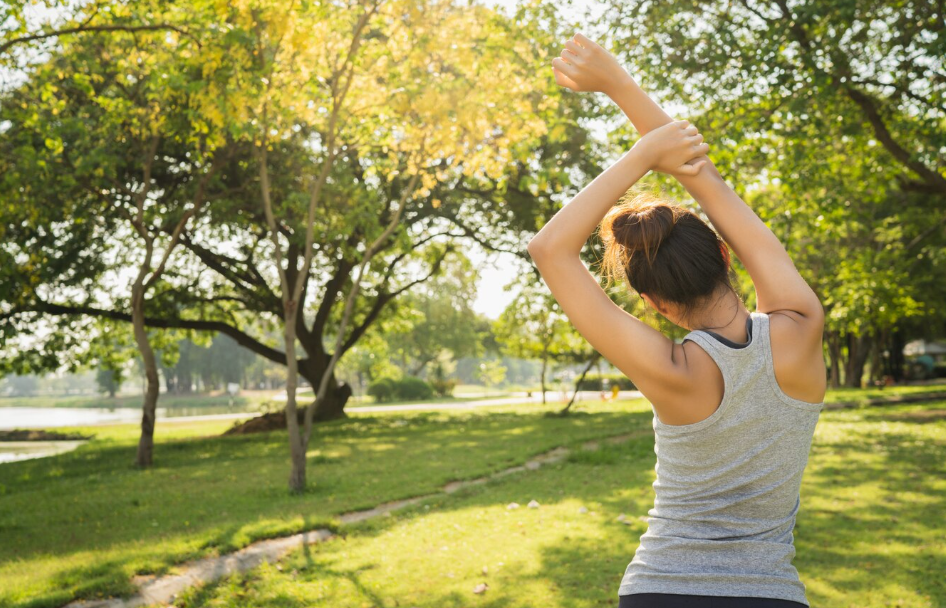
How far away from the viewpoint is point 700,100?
43.7 feet

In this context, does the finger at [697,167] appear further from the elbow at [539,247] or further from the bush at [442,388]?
the bush at [442,388]

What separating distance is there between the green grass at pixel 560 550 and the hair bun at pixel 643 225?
4.40m

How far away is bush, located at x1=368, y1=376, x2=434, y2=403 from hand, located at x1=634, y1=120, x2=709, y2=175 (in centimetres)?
4655

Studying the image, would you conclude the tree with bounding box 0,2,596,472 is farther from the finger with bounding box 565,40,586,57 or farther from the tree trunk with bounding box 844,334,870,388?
the tree trunk with bounding box 844,334,870,388

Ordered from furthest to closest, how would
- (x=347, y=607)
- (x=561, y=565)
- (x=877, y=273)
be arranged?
(x=877, y=273), (x=561, y=565), (x=347, y=607)

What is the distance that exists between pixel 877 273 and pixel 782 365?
68.3ft

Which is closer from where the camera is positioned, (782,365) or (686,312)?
(782,365)

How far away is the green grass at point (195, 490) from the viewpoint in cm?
710

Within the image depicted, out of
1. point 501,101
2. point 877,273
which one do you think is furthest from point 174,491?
point 877,273

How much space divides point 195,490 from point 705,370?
11.4 metres

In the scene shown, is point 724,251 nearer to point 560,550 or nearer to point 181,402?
point 560,550

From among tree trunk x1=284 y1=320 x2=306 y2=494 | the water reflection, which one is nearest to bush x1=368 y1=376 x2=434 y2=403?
the water reflection

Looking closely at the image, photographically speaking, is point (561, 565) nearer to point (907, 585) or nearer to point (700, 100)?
point (907, 585)

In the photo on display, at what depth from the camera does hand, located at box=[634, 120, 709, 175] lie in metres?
1.80
